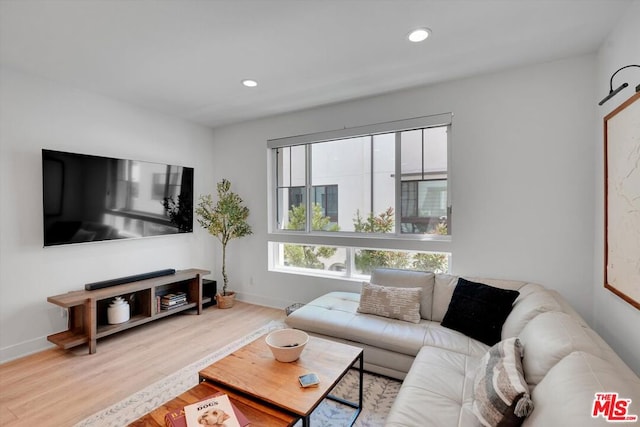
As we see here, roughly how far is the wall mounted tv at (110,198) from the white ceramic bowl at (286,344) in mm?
2541

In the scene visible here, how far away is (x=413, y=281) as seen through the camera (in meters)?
2.72

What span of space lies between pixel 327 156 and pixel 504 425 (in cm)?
311

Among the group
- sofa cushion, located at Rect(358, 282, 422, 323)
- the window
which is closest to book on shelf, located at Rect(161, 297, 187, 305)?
the window

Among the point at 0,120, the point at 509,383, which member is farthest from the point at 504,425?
the point at 0,120

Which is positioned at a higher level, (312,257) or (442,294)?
(312,257)

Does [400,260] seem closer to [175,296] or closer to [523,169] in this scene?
[523,169]

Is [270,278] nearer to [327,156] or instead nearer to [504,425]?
[327,156]

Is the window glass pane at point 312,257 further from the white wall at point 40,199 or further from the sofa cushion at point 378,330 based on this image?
the white wall at point 40,199

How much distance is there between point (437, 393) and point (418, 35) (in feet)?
7.69

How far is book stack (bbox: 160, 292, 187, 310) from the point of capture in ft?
11.6

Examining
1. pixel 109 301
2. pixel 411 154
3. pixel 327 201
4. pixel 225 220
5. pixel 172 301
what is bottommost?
pixel 172 301

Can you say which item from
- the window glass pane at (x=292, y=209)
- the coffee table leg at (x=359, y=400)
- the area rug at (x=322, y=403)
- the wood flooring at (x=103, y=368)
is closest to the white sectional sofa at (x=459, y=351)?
the area rug at (x=322, y=403)

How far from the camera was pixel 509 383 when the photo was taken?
1217 millimetres

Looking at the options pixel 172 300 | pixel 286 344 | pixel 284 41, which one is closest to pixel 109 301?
pixel 172 300
